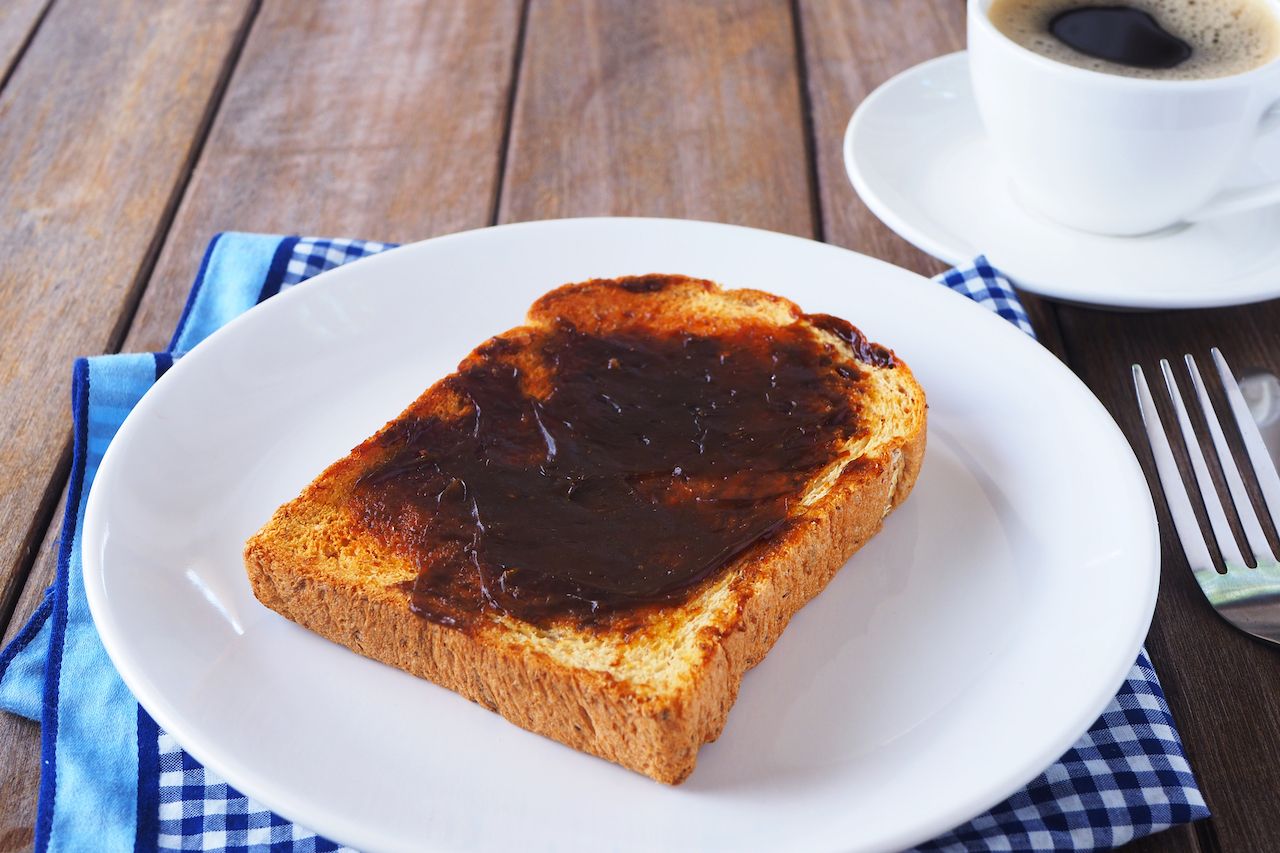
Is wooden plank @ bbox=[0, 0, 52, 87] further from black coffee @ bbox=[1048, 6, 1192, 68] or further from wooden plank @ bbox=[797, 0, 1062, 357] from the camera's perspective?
black coffee @ bbox=[1048, 6, 1192, 68]

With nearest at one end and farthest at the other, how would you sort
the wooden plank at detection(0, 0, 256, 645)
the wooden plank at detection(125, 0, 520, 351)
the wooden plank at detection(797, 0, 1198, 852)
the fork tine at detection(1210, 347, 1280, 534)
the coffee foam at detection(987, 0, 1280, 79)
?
the fork tine at detection(1210, 347, 1280, 534), the wooden plank at detection(0, 0, 256, 645), the coffee foam at detection(987, 0, 1280, 79), the wooden plank at detection(797, 0, 1198, 852), the wooden plank at detection(125, 0, 520, 351)

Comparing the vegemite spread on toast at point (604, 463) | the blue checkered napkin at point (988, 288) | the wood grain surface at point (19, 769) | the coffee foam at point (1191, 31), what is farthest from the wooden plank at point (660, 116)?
the wood grain surface at point (19, 769)

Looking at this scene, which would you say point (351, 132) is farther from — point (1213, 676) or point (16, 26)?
point (1213, 676)

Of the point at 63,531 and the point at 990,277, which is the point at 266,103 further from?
the point at 990,277

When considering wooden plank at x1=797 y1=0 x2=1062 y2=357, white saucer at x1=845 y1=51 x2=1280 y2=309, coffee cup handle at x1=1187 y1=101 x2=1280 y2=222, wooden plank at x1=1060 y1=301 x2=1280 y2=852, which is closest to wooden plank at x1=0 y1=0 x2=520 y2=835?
wooden plank at x1=797 y1=0 x2=1062 y2=357

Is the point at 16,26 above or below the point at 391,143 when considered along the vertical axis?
above

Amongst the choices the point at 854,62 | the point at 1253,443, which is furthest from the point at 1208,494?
the point at 854,62
